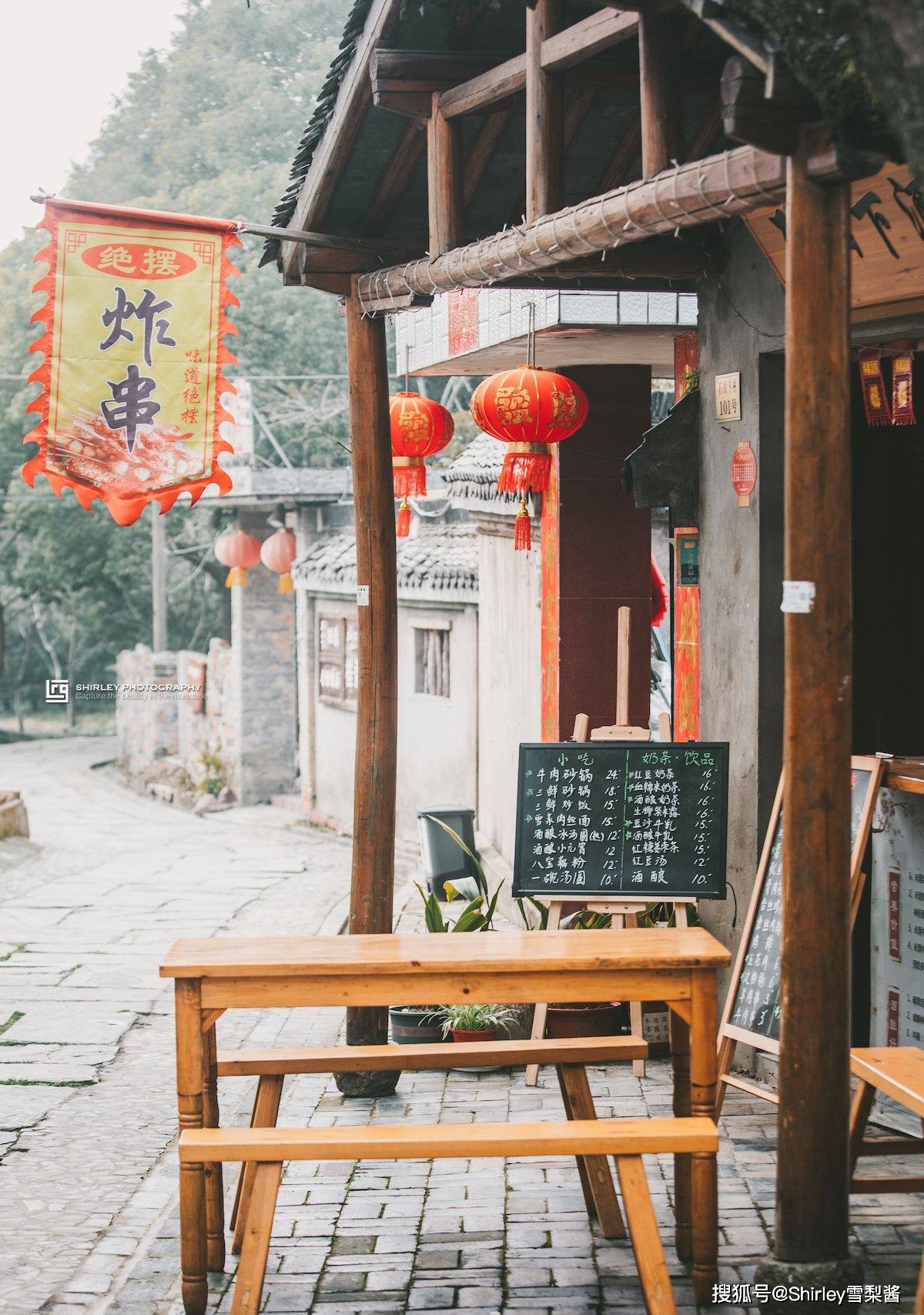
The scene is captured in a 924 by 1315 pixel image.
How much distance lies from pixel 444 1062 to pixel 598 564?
533 cm

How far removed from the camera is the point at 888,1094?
175 inches

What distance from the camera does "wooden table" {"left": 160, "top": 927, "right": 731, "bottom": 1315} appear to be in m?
4.18

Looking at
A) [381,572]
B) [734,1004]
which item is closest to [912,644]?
[734,1004]

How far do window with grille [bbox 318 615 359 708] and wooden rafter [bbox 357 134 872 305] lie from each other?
12.2 m

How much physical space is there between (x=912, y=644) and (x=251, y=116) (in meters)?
42.4

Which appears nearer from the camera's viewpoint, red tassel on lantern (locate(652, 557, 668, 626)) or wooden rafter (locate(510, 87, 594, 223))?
wooden rafter (locate(510, 87, 594, 223))

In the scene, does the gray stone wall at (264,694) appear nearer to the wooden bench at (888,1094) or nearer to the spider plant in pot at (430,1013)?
the spider plant in pot at (430,1013)

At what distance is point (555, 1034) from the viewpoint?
687 cm

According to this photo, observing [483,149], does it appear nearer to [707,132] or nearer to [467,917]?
[707,132]

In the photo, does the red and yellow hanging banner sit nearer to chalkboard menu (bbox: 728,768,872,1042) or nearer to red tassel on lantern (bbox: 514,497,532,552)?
red tassel on lantern (bbox: 514,497,532,552)

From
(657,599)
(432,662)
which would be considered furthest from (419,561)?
(657,599)

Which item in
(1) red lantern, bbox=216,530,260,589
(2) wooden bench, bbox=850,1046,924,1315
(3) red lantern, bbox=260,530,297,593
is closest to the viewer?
(2) wooden bench, bbox=850,1046,924,1315

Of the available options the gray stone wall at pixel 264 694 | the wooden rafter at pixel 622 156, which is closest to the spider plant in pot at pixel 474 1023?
the wooden rafter at pixel 622 156

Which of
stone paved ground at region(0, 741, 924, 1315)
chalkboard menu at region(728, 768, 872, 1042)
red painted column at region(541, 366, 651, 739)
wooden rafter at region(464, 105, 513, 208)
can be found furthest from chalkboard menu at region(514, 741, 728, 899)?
red painted column at region(541, 366, 651, 739)
